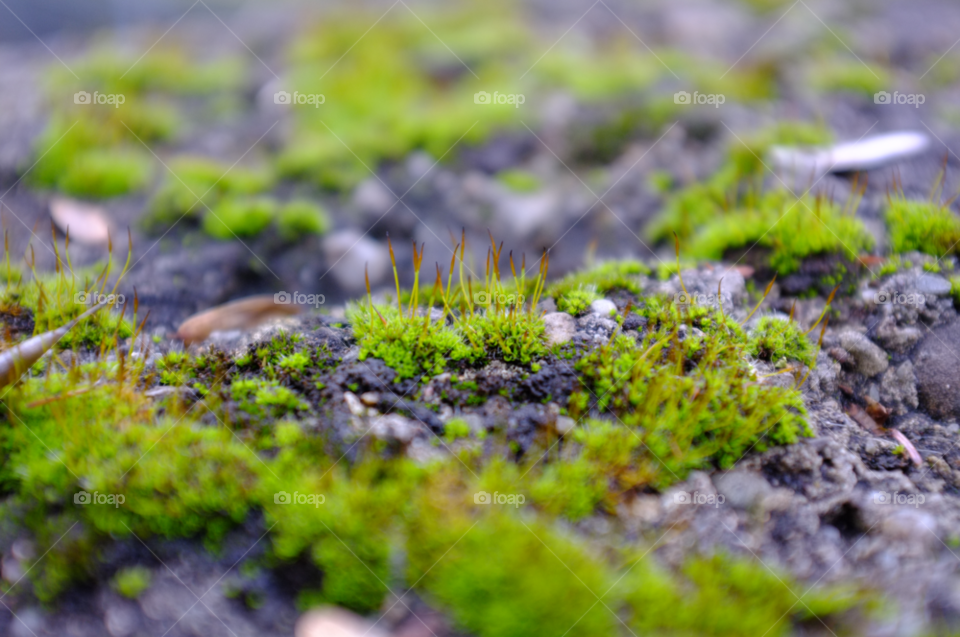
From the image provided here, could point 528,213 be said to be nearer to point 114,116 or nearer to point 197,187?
point 197,187

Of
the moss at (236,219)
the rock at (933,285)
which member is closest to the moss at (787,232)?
the rock at (933,285)

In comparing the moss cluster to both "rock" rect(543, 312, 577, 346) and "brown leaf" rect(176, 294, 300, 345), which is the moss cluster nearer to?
"brown leaf" rect(176, 294, 300, 345)

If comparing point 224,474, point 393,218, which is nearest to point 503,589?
point 224,474

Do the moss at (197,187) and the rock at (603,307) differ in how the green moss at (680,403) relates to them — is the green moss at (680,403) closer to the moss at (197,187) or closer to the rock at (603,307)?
the rock at (603,307)

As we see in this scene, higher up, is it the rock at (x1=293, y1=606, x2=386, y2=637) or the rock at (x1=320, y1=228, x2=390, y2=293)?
the rock at (x1=320, y1=228, x2=390, y2=293)

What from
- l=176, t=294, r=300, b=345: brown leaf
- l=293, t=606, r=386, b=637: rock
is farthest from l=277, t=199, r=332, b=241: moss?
l=293, t=606, r=386, b=637: rock

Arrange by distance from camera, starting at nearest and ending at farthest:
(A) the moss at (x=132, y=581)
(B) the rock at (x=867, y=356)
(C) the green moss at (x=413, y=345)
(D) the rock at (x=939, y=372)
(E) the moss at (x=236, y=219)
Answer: (A) the moss at (x=132, y=581)
(C) the green moss at (x=413, y=345)
(D) the rock at (x=939, y=372)
(B) the rock at (x=867, y=356)
(E) the moss at (x=236, y=219)

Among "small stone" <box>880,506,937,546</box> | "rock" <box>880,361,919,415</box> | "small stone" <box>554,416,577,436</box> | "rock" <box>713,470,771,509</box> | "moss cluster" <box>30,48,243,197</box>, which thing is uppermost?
"moss cluster" <box>30,48,243,197</box>
